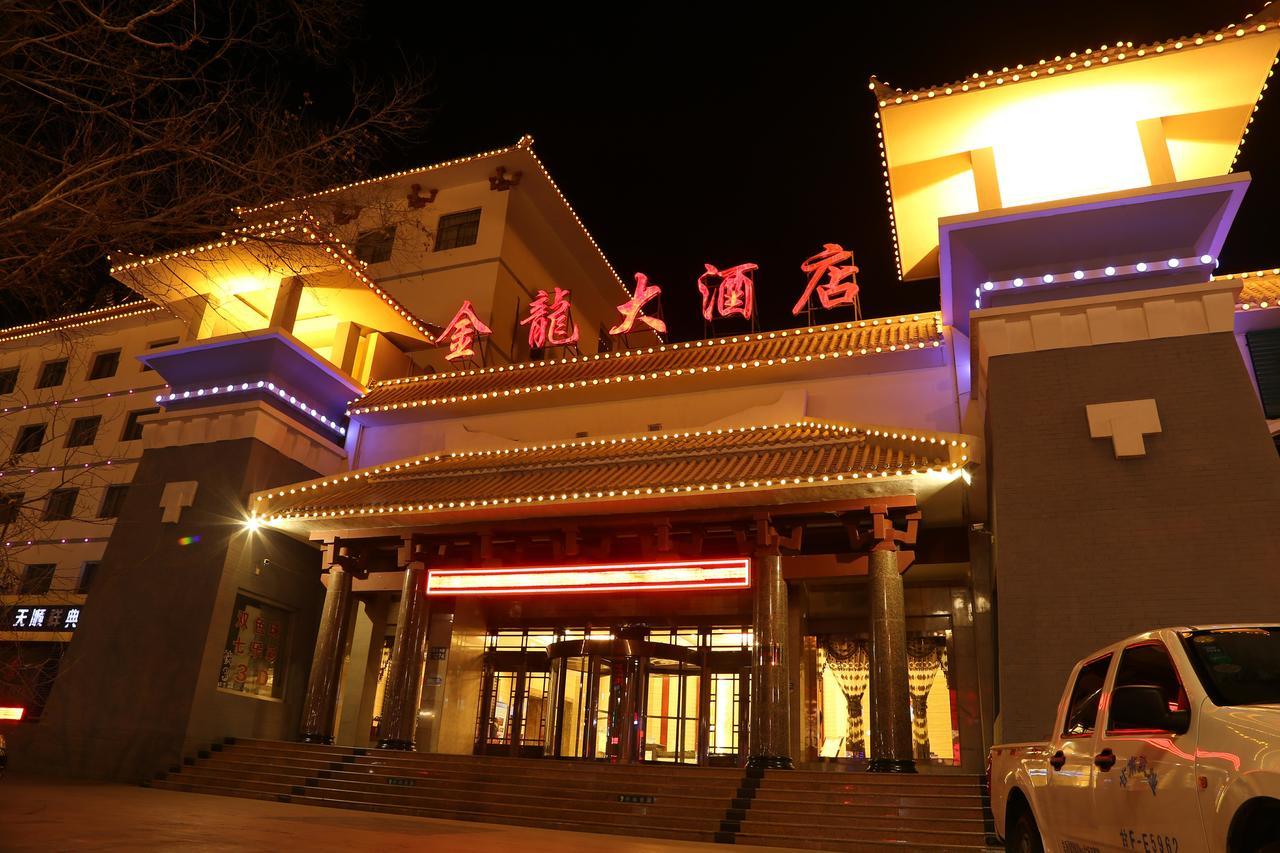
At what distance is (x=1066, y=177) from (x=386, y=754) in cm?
1357

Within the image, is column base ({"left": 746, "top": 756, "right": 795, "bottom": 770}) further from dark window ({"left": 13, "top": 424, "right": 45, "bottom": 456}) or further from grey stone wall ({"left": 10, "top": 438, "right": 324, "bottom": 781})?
dark window ({"left": 13, "top": 424, "right": 45, "bottom": 456})

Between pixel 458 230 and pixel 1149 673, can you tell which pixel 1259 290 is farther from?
pixel 458 230

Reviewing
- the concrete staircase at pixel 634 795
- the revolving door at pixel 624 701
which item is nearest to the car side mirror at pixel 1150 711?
the concrete staircase at pixel 634 795

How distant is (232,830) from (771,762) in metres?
6.88

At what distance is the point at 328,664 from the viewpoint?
48.2 feet

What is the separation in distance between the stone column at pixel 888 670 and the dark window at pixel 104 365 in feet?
73.6

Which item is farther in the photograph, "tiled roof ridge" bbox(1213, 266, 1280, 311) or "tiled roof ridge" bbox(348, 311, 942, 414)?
"tiled roof ridge" bbox(348, 311, 942, 414)

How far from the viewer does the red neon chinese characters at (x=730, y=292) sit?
58.5 ft

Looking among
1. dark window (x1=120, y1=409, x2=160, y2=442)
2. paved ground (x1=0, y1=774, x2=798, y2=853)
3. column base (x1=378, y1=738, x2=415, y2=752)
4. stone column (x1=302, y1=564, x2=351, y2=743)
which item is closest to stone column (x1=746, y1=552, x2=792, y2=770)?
paved ground (x1=0, y1=774, x2=798, y2=853)

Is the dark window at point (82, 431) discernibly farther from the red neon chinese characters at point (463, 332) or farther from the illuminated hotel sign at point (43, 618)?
the red neon chinese characters at point (463, 332)

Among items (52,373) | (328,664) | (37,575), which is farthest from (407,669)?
(52,373)

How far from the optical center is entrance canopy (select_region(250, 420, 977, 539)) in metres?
11.9

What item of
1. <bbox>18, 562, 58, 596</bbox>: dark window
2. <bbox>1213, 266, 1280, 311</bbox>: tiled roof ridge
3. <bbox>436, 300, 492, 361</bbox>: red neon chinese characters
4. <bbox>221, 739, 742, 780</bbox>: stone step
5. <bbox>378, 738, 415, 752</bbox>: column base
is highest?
<bbox>436, 300, 492, 361</bbox>: red neon chinese characters

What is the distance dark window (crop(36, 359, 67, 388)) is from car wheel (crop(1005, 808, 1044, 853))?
27667mm
